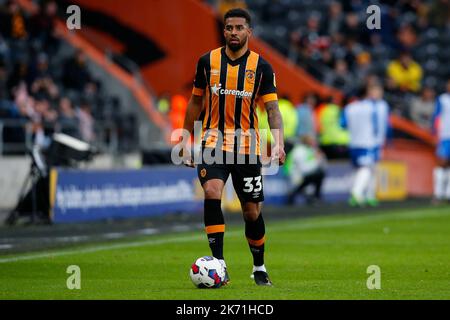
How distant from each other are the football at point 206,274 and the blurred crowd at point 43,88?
43.6ft

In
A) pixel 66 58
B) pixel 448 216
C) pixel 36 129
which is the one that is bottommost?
pixel 448 216

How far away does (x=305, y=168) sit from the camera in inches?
982

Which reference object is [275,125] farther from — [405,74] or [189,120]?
[405,74]

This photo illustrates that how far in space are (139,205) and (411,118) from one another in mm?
14168

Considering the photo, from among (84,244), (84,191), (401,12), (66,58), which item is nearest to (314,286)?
(84,244)

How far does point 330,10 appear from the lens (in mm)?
36062

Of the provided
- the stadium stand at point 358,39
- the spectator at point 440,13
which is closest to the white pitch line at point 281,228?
the stadium stand at point 358,39

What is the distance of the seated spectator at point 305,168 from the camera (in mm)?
25016

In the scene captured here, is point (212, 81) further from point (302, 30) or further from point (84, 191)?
point (302, 30)

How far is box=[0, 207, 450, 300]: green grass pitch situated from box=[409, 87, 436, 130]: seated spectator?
551 inches

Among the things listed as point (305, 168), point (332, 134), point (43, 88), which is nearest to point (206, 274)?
point (305, 168)

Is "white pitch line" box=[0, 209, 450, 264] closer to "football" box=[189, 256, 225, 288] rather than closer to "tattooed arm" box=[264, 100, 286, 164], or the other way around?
"football" box=[189, 256, 225, 288]

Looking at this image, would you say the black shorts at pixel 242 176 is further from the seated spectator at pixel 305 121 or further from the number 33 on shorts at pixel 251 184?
the seated spectator at pixel 305 121

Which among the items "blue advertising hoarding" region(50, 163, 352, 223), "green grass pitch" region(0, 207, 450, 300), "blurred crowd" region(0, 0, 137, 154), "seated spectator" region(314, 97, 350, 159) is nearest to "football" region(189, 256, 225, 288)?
"green grass pitch" region(0, 207, 450, 300)
